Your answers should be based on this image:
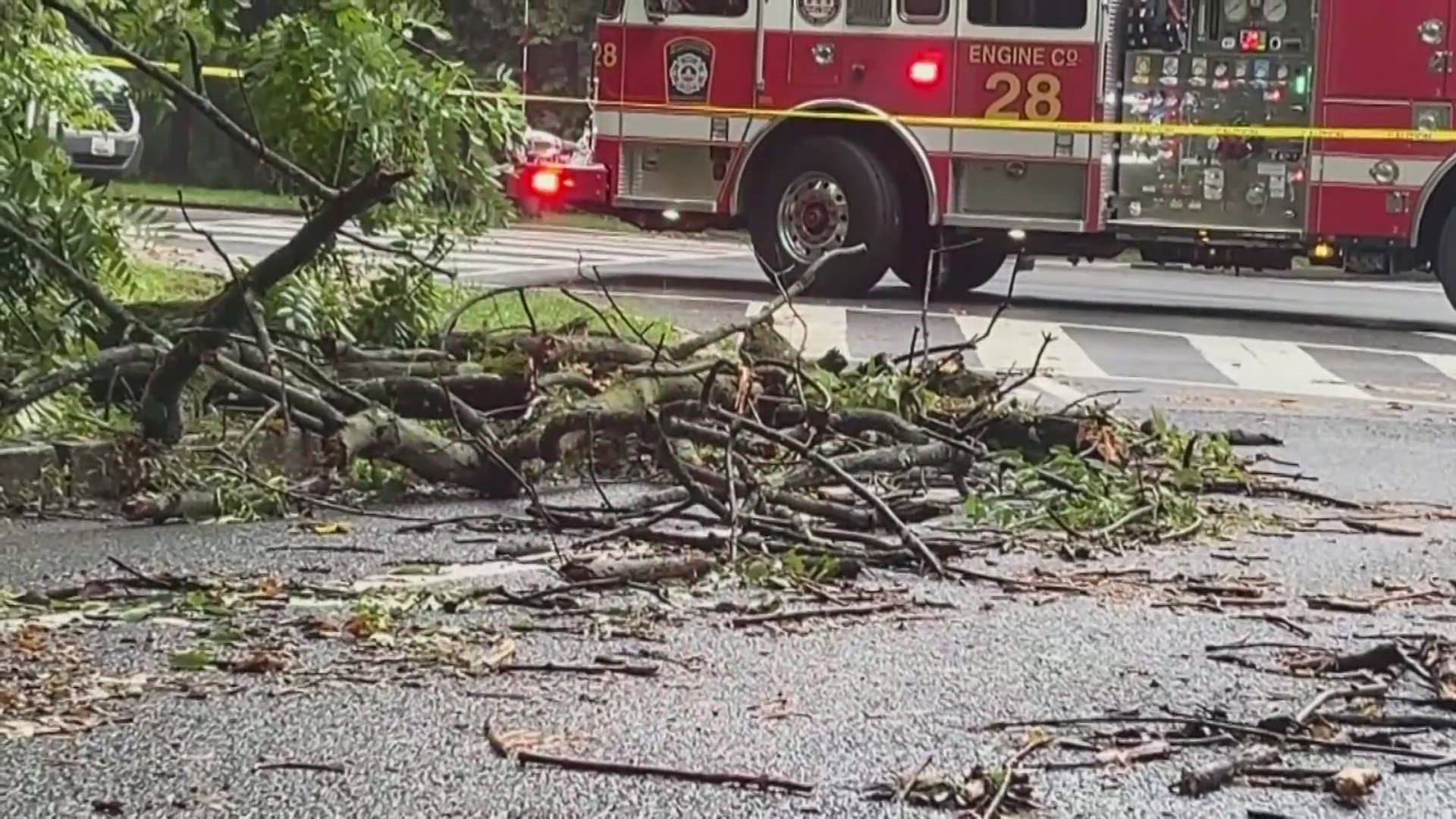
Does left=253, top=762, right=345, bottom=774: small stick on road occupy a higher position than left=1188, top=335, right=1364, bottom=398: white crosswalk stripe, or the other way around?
left=253, top=762, right=345, bottom=774: small stick on road

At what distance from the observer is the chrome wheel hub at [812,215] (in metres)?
15.0

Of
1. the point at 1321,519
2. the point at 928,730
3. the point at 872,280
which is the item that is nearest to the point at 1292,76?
the point at 872,280

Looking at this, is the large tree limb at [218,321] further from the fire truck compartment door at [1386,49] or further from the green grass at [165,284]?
the fire truck compartment door at [1386,49]

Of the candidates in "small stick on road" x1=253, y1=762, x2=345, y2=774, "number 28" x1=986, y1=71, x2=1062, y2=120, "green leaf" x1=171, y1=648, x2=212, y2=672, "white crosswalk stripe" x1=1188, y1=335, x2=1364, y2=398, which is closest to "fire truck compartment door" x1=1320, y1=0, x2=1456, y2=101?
"number 28" x1=986, y1=71, x2=1062, y2=120

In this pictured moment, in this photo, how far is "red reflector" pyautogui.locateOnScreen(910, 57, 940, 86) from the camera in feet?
48.3

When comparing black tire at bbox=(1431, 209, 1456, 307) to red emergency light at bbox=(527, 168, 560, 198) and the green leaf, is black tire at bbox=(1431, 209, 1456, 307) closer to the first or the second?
red emergency light at bbox=(527, 168, 560, 198)

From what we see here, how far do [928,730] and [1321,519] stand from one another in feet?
10.3

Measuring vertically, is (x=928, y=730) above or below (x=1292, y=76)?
below

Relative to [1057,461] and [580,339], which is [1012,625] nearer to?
[1057,461]

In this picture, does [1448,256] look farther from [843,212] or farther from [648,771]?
[648,771]

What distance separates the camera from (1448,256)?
14.1 metres

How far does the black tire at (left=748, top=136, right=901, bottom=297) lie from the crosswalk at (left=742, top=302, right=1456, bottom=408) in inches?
24.8

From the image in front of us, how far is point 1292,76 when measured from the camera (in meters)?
14.1

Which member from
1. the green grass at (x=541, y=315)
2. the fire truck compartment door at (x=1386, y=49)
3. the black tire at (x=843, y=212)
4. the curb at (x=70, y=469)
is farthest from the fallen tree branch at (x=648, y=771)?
the fire truck compartment door at (x=1386, y=49)
